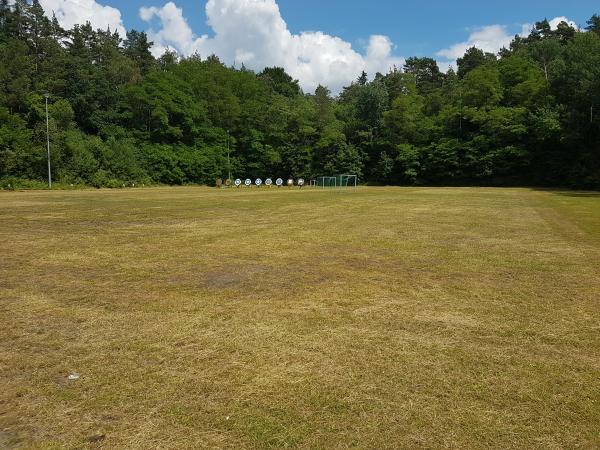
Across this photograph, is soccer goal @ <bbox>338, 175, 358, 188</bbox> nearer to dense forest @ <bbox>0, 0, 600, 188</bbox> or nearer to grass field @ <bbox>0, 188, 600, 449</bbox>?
dense forest @ <bbox>0, 0, 600, 188</bbox>

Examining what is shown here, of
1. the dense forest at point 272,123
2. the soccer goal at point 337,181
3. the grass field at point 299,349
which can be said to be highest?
the dense forest at point 272,123

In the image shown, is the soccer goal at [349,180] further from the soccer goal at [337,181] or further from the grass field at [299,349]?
the grass field at [299,349]

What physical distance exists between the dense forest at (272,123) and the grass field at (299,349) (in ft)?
165

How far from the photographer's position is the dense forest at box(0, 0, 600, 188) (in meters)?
55.9

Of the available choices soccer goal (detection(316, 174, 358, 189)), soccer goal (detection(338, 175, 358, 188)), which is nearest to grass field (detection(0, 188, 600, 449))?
soccer goal (detection(338, 175, 358, 188))

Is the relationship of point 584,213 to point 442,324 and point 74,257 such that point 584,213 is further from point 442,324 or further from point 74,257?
point 74,257

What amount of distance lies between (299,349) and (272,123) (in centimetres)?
7285

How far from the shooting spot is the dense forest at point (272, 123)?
55938 mm

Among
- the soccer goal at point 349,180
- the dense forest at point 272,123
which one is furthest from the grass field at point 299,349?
the soccer goal at point 349,180

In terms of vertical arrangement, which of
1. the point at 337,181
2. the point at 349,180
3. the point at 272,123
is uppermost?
the point at 272,123

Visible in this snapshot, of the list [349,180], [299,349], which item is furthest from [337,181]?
[299,349]


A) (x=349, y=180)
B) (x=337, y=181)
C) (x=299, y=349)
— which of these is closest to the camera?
(x=299, y=349)

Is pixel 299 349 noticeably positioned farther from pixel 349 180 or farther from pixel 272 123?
pixel 272 123

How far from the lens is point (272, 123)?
248 feet
